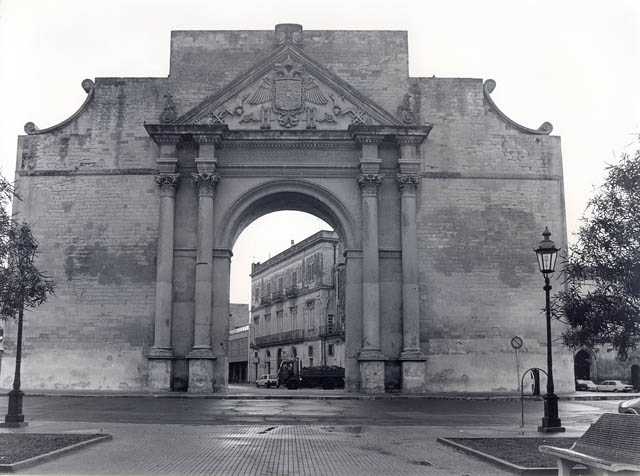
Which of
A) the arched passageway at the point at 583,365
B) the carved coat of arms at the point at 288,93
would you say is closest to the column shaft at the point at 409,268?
the carved coat of arms at the point at 288,93

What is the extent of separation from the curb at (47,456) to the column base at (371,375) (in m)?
13.8

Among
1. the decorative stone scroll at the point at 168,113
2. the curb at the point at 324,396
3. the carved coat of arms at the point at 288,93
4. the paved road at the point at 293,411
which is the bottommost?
the paved road at the point at 293,411

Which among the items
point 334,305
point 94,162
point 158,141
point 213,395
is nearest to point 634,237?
point 213,395

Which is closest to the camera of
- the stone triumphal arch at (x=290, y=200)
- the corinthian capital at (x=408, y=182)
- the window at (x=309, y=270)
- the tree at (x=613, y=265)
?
the tree at (x=613, y=265)

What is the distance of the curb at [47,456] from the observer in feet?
30.1

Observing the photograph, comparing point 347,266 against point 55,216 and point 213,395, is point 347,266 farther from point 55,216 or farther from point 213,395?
point 55,216

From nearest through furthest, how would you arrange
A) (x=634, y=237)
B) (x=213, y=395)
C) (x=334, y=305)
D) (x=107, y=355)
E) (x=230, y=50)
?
(x=634, y=237), (x=213, y=395), (x=107, y=355), (x=230, y=50), (x=334, y=305)

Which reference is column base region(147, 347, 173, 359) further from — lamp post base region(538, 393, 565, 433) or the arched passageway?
the arched passageway

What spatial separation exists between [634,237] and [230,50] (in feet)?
65.7

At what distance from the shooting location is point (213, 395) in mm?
23656

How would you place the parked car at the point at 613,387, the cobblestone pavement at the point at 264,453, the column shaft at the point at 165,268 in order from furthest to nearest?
the parked car at the point at 613,387 < the column shaft at the point at 165,268 < the cobblestone pavement at the point at 264,453

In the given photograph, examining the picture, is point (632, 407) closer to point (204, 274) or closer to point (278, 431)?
point (278, 431)

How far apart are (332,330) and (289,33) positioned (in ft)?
94.8

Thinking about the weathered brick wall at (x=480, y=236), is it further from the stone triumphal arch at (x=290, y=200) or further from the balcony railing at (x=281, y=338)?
the balcony railing at (x=281, y=338)
